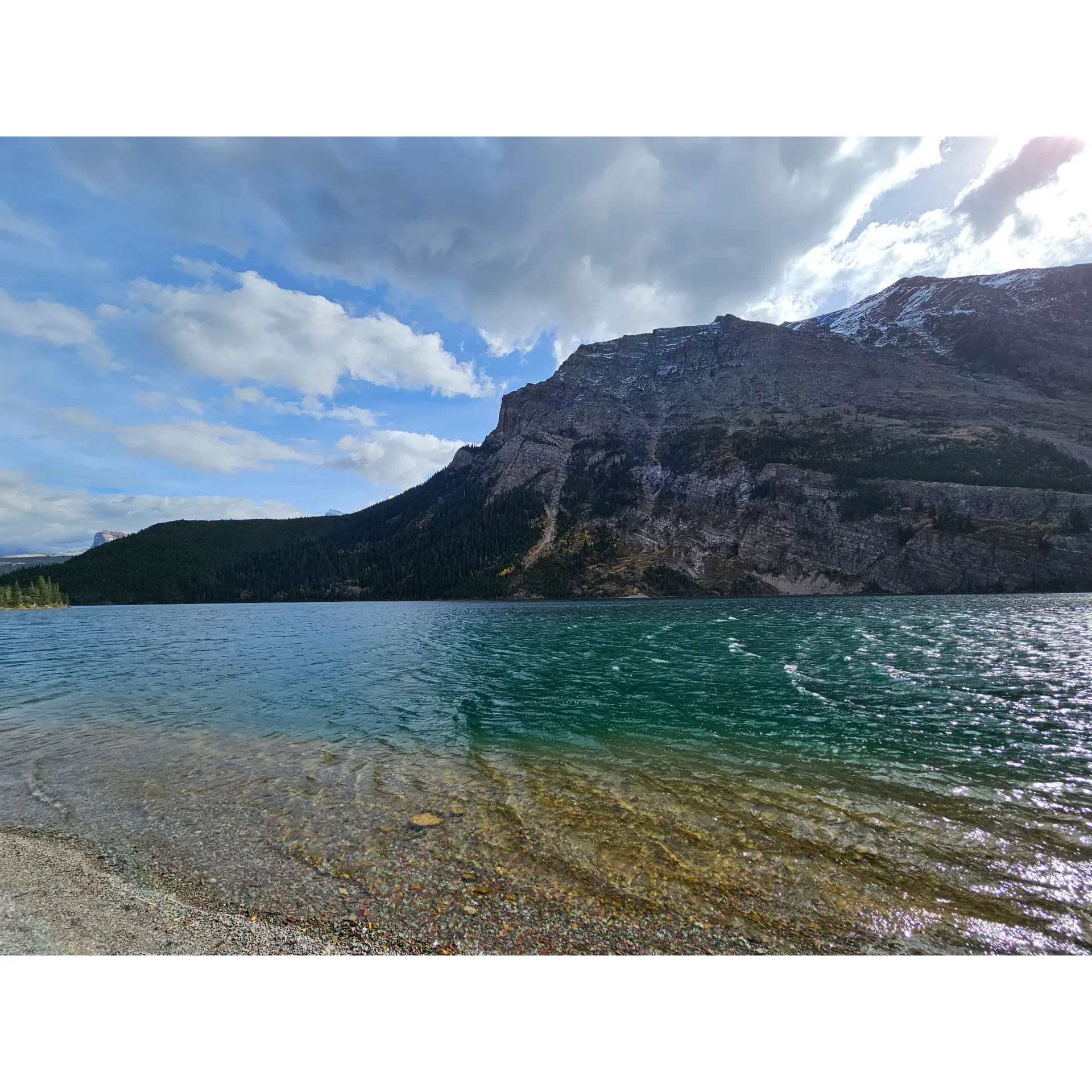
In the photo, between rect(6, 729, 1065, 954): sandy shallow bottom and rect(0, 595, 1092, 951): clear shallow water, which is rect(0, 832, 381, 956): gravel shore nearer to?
rect(6, 729, 1065, 954): sandy shallow bottom

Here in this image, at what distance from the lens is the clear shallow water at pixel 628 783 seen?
1131 centimetres

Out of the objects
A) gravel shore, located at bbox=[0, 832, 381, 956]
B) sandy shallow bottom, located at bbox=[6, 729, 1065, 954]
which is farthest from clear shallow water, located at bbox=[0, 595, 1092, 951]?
gravel shore, located at bbox=[0, 832, 381, 956]

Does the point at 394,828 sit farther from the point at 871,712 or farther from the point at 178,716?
the point at 871,712

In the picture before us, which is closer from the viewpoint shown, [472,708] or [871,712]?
[871,712]

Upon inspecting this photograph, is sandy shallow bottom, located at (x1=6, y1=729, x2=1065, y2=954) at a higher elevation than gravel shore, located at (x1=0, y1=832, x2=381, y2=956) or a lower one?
lower

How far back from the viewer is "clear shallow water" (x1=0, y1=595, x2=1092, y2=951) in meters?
11.3

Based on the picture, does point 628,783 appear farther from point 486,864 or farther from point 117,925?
point 117,925

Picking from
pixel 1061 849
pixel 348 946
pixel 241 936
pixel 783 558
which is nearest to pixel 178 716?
pixel 241 936

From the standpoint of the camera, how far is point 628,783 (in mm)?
18078

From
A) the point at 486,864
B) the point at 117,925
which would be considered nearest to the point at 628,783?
the point at 486,864

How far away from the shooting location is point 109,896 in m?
11.3

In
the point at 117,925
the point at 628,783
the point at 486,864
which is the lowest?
the point at 628,783

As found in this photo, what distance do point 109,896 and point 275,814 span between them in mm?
4575

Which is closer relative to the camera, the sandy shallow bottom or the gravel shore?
the gravel shore
